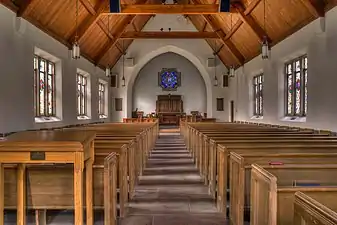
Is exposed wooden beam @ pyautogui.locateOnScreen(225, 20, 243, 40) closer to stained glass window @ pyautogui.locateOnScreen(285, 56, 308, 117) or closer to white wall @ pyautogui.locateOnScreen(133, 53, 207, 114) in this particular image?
stained glass window @ pyautogui.locateOnScreen(285, 56, 308, 117)

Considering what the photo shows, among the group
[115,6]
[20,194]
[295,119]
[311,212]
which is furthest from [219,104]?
[311,212]

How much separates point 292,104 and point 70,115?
6.96 meters

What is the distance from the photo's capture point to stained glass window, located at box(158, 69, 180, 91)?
78.9 feet

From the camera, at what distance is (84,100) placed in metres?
16.2

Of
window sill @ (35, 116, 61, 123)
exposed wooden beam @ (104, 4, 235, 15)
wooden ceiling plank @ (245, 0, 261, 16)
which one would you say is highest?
exposed wooden beam @ (104, 4, 235, 15)

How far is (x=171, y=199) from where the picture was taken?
558 cm

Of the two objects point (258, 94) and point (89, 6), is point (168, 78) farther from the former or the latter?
point (89, 6)

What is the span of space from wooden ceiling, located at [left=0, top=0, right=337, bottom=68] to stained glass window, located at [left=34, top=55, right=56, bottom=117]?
34.0 inches

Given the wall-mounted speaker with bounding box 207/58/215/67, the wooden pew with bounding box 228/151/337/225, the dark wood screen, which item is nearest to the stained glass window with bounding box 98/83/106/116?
the wall-mounted speaker with bounding box 207/58/215/67

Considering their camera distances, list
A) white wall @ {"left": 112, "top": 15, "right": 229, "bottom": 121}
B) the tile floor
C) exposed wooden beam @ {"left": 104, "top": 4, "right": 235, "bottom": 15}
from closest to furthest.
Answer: the tile floor
exposed wooden beam @ {"left": 104, "top": 4, "right": 235, "bottom": 15}
white wall @ {"left": 112, "top": 15, "right": 229, "bottom": 121}

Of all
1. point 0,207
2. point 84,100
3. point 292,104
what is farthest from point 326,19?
point 84,100

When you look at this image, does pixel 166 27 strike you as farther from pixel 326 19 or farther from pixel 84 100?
pixel 326 19

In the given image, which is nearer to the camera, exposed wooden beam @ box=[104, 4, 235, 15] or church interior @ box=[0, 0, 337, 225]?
church interior @ box=[0, 0, 337, 225]

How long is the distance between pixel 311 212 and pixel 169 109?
22.0 meters
